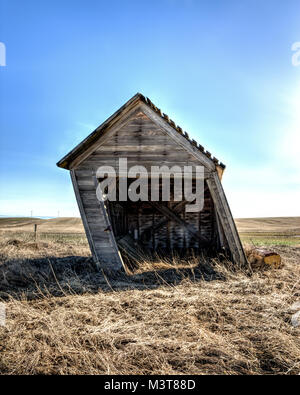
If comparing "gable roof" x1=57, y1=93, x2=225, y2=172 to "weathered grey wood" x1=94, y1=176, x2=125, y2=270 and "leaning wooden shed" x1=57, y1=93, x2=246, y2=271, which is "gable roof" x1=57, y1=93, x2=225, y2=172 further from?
"weathered grey wood" x1=94, y1=176, x2=125, y2=270

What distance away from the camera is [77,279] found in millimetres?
6152

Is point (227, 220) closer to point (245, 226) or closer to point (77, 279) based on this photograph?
point (77, 279)

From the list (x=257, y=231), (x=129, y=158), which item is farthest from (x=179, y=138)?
(x=257, y=231)

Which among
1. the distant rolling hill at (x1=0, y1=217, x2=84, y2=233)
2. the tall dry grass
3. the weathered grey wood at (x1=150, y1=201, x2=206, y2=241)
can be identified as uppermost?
the weathered grey wood at (x1=150, y1=201, x2=206, y2=241)

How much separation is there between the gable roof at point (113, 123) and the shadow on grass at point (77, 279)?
300cm

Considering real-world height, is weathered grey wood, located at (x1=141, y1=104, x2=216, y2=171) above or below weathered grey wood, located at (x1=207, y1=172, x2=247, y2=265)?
above

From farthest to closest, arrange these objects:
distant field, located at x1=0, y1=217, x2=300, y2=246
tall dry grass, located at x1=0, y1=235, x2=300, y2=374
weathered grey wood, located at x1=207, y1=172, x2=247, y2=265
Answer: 1. distant field, located at x1=0, y1=217, x2=300, y2=246
2. weathered grey wood, located at x1=207, y1=172, x2=247, y2=265
3. tall dry grass, located at x1=0, y1=235, x2=300, y2=374

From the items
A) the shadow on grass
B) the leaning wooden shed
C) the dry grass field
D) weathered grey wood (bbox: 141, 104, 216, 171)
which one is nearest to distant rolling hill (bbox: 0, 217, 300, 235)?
the leaning wooden shed

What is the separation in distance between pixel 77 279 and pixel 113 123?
439 centimetres

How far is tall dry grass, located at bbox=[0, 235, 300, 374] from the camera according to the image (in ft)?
8.79

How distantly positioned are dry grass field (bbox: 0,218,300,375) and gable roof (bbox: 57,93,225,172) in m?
3.13

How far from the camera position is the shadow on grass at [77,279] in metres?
5.22

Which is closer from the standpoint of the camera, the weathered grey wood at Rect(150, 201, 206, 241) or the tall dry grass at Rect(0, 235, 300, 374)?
the tall dry grass at Rect(0, 235, 300, 374)

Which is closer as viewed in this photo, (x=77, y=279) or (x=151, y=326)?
(x=151, y=326)
